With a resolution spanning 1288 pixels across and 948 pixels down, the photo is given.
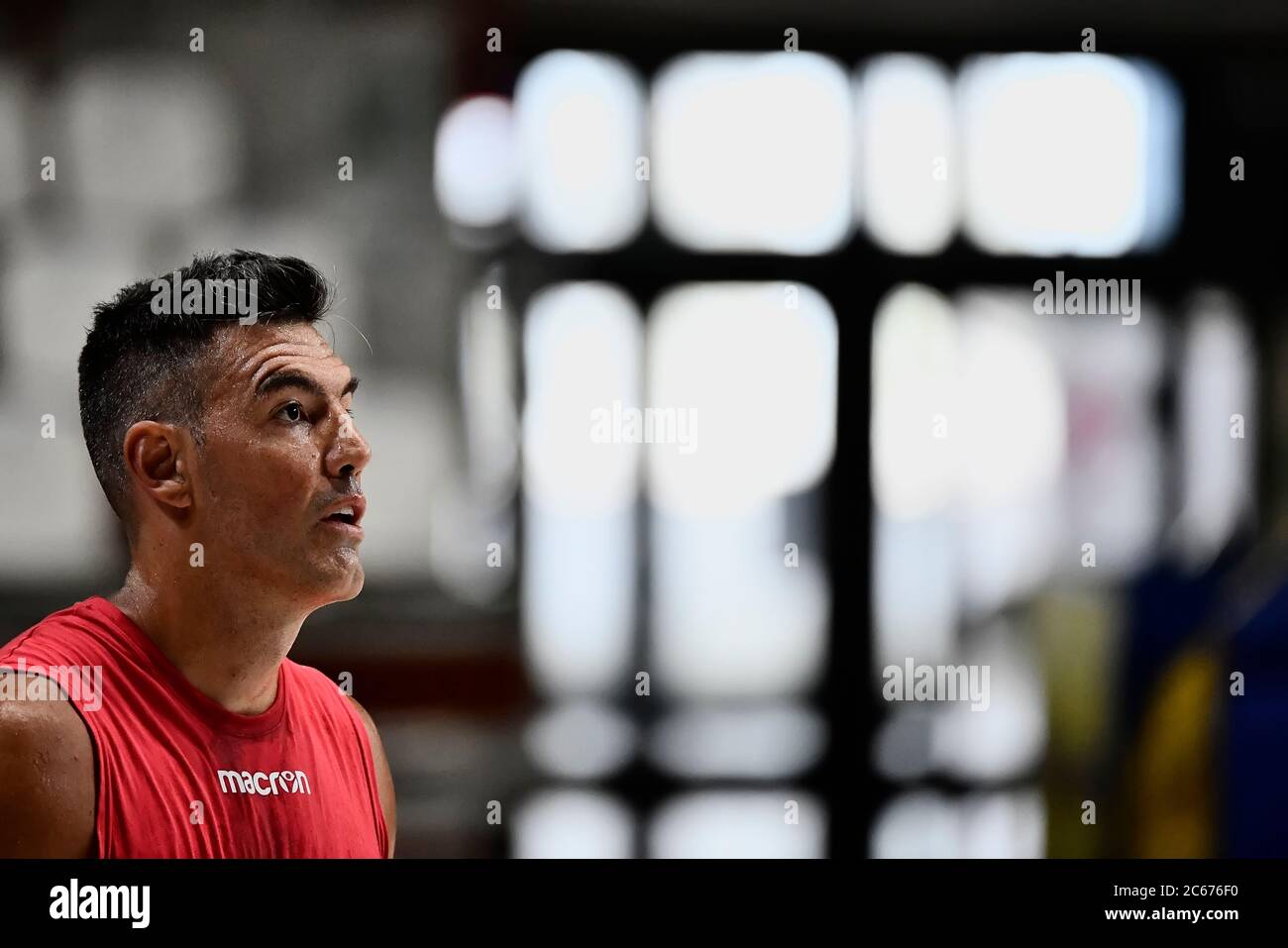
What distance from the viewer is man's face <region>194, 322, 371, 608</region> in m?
2.60

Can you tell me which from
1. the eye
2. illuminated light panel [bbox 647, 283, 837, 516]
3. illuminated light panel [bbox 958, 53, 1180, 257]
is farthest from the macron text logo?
illuminated light panel [bbox 958, 53, 1180, 257]

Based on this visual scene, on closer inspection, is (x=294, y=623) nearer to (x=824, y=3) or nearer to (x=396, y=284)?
(x=396, y=284)

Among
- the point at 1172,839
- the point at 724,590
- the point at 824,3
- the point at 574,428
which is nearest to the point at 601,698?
the point at 724,590

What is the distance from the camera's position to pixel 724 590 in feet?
10.2

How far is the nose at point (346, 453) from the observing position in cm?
267

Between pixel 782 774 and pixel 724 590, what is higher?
pixel 724 590

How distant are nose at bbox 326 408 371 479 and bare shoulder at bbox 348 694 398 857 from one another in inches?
23.3

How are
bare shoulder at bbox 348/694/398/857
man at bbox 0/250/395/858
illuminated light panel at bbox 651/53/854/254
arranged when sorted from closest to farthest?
man at bbox 0/250/395/858, bare shoulder at bbox 348/694/398/857, illuminated light panel at bbox 651/53/854/254

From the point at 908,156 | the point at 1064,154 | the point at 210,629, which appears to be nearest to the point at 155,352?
the point at 210,629

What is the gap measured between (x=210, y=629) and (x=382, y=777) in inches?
23.1

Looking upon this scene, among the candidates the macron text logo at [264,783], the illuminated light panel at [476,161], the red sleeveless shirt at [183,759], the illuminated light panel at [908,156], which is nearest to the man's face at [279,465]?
the red sleeveless shirt at [183,759]

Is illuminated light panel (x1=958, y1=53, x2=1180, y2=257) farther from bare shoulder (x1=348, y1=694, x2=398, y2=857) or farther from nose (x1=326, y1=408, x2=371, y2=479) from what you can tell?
bare shoulder (x1=348, y1=694, x2=398, y2=857)

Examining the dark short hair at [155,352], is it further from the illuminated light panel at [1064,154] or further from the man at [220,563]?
the illuminated light panel at [1064,154]

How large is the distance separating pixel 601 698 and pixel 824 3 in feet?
5.81
